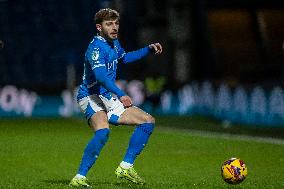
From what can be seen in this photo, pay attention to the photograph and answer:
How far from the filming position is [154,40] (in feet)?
128

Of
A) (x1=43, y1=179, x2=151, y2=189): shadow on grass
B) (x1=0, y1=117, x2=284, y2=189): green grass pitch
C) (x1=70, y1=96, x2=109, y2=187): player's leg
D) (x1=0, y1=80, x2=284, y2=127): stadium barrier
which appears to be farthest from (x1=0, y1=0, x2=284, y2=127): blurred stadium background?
(x1=70, y1=96, x2=109, y2=187): player's leg

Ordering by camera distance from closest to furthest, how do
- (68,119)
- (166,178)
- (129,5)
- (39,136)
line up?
(166,178), (39,136), (68,119), (129,5)

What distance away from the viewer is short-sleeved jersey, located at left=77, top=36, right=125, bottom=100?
35.4 ft

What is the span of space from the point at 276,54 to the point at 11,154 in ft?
76.6

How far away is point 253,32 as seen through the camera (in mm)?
39938

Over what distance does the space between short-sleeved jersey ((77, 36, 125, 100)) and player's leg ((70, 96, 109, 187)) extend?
0.44 ft

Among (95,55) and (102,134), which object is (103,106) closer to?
(102,134)

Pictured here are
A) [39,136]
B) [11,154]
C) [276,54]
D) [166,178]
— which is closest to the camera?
[166,178]

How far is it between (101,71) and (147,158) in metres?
5.37

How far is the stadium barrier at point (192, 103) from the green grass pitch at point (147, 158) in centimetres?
118

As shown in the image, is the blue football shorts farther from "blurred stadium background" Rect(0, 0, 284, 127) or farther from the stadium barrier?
"blurred stadium background" Rect(0, 0, 284, 127)

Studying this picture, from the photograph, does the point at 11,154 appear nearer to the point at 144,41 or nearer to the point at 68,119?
the point at 68,119

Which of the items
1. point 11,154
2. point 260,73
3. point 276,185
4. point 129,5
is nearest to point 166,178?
point 276,185

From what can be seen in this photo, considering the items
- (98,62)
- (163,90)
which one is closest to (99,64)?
(98,62)
